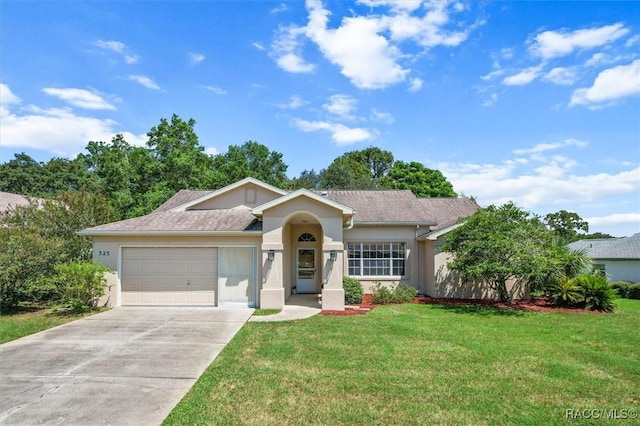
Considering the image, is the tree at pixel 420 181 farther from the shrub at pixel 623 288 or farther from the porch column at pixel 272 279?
the porch column at pixel 272 279

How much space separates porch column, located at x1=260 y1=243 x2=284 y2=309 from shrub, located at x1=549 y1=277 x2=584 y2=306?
11403 millimetres

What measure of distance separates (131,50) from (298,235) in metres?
10.7

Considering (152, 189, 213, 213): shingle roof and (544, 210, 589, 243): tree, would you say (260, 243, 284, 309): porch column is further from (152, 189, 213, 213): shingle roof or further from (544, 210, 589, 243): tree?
(544, 210, 589, 243): tree

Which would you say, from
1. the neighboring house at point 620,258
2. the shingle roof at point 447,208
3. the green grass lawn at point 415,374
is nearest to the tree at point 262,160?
the shingle roof at point 447,208

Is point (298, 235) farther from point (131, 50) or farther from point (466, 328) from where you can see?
point (131, 50)

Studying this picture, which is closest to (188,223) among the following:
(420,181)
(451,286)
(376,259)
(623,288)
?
(376,259)

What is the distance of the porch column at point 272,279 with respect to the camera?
13.5 meters

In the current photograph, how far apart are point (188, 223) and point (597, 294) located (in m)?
16.8

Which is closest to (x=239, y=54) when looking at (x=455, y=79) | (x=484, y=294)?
(x=455, y=79)

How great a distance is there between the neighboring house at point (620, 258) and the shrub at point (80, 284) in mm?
27596

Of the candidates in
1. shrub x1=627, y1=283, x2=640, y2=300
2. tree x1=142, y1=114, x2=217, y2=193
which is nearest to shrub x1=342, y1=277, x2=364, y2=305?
shrub x1=627, y1=283, x2=640, y2=300

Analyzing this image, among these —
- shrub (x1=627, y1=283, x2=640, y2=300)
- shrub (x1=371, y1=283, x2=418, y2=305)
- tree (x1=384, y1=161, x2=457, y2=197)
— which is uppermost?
tree (x1=384, y1=161, x2=457, y2=197)

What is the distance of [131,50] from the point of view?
14.6 metres

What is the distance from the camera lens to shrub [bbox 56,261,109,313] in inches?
504
